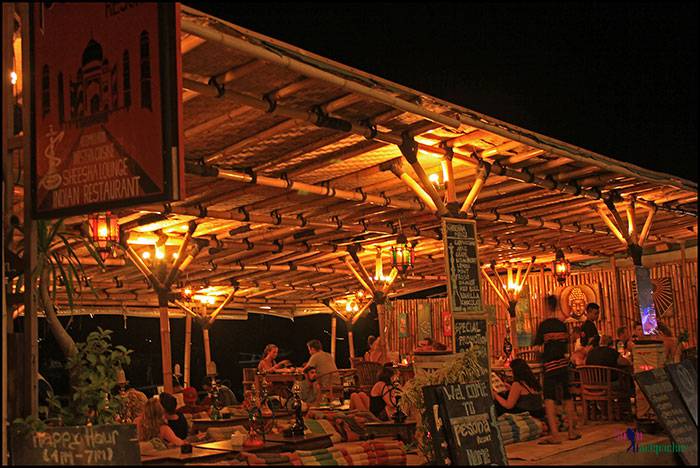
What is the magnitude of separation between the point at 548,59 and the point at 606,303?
7.47 m

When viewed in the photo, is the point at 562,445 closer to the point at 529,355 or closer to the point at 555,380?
the point at 555,380

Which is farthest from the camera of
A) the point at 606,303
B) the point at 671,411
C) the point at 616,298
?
the point at 606,303

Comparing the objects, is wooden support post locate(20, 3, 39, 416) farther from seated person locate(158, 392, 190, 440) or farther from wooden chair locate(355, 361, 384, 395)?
wooden chair locate(355, 361, 384, 395)

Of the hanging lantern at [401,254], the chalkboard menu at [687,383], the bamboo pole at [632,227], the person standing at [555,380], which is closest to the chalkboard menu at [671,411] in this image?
the chalkboard menu at [687,383]

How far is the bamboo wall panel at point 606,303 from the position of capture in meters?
15.8

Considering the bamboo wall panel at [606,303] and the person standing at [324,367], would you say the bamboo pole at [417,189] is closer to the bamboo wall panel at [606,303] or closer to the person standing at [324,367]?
the person standing at [324,367]

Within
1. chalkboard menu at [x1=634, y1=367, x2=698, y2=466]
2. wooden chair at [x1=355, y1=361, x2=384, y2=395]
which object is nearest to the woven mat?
chalkboard menu at [x1=634, y1=367, x2=698, y2=466]

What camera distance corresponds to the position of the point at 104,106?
4.25 m

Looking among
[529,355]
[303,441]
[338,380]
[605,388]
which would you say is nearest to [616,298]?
[529,355]

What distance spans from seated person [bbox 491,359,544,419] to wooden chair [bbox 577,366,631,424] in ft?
2.87

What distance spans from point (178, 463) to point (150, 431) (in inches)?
77.9

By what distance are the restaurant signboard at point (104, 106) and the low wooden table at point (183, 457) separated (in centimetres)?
233

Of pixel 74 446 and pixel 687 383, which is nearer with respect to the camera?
pixel 74 446

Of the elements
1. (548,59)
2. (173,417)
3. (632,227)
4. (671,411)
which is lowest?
(671,411)
